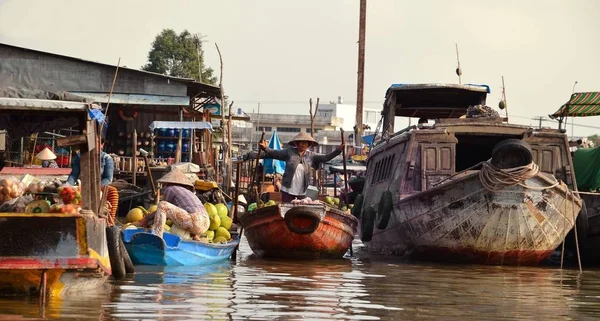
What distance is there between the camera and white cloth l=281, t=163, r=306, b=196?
15.3 metres

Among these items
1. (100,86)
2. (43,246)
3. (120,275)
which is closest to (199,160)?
(100,86)

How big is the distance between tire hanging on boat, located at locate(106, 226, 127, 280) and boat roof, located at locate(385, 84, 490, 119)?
9.00 m

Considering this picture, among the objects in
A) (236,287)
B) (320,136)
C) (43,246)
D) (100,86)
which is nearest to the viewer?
(43,246)

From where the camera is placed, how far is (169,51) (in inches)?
Answer: 1850

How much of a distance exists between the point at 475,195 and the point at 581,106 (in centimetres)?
627

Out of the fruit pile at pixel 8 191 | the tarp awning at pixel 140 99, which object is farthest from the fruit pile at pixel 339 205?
the fruit pile at pixel 8 191

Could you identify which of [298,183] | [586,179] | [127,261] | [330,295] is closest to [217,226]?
[298,183]

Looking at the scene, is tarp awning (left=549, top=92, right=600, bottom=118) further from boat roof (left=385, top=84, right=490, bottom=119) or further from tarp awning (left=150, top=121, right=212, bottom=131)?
tarp awning (left=150, top=121, right=212, bottom=131)

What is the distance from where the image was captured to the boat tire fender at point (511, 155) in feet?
46.0

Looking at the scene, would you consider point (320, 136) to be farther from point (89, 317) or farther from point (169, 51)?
point (89, 317)

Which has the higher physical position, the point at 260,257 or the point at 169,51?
the point at 169,51

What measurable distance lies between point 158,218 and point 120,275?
136 cm

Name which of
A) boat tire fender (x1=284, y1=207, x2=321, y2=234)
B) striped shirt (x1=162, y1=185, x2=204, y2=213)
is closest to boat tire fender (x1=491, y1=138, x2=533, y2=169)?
boat tire fender (x1=284, y1=207, x2=321, y2=234)

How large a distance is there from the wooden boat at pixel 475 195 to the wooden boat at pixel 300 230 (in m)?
1.10
